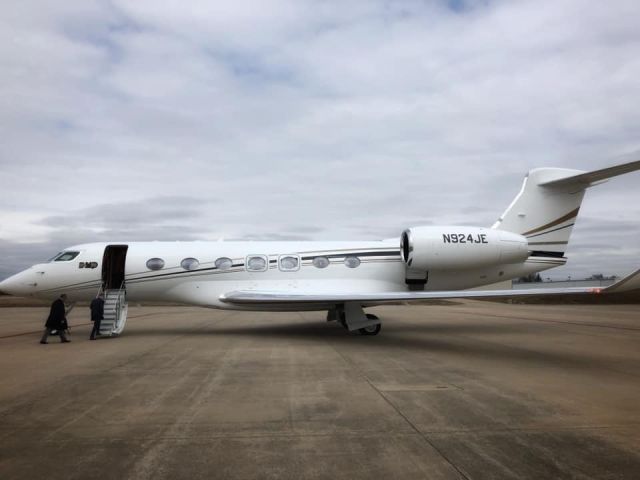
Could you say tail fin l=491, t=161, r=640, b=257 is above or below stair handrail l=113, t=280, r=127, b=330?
above

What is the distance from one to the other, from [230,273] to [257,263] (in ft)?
2.77

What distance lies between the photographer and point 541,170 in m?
13.6

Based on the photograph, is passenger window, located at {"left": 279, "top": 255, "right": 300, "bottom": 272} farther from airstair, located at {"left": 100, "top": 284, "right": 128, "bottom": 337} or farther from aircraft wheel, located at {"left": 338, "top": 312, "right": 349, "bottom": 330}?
airstair, located at {"left": 100, "top": 284, "right": 128, "bottom": 337}

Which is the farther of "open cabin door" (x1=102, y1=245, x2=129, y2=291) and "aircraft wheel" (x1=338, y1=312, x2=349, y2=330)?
"open cabin door" (x1=102, y1=245, x2=129, y2=291)

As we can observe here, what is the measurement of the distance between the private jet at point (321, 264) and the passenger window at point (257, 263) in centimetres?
3

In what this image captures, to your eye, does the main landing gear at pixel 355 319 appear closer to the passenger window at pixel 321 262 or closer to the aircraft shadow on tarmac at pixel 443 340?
the aircraft shadow on tarmac at pixel 443 340

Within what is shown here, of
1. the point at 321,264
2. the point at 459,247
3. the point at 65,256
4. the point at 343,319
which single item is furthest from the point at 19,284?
the point at 459,247

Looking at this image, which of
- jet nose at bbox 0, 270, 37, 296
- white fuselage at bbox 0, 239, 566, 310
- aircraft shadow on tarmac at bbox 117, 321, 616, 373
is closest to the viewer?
aircraft shadow on tarmac at bbox 117, 321, 616, 373

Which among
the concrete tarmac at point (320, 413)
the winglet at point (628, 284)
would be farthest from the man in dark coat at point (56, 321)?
the winglet at point (628, 284)

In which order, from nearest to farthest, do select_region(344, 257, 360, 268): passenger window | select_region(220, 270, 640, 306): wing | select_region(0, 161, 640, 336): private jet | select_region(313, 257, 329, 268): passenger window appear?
select_region(220, 270, 640, 306): wing
select_region(0, 161, 640, 336): private jet
select_region(313, 257, 329, 268): passenger window
select_region(344, 257, 360, 268): passenger window

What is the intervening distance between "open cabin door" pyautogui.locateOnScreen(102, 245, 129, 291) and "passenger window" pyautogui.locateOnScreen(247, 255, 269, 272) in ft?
12.4

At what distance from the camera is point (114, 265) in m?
14.2

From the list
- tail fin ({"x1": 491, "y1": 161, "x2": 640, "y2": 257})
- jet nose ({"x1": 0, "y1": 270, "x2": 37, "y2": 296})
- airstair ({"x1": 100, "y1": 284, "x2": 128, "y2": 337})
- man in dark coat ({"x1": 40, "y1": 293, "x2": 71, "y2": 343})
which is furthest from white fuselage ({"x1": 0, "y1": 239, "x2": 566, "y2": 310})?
man in dark coat ({"x1": 40, "y1": 293, "x2": 71, "y2": 343})

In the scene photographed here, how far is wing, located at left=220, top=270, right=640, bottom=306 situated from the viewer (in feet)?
22.2
